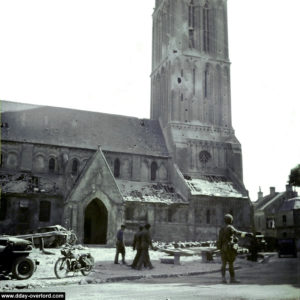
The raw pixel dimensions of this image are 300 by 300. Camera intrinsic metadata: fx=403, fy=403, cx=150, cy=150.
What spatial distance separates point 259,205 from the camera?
247 ft

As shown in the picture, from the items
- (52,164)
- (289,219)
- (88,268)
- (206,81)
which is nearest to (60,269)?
(88,268)

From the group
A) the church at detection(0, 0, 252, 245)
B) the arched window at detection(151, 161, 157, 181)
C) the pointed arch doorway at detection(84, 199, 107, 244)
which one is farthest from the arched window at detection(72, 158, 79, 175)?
the arched window at detection(151, 161, 157, 181)

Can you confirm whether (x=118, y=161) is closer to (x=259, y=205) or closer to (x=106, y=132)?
(x=106, y=132)

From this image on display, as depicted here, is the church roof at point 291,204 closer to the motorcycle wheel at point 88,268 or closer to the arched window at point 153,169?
the arched window at point 153,169

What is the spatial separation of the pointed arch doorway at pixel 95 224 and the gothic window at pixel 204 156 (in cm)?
1467

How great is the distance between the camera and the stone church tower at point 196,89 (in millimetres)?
48875

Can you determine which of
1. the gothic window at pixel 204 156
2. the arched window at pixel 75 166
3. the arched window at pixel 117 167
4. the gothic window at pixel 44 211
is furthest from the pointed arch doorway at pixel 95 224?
the gothic window at pixel 204 156

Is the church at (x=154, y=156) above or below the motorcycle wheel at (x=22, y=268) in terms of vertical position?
above

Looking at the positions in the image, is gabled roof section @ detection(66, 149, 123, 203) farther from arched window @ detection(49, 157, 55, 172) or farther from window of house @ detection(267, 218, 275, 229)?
window of house @ detection(267, 218, 275, 229)

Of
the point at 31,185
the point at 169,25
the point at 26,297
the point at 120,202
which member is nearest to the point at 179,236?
the point at 120,202

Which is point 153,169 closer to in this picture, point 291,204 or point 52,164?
point 52,164

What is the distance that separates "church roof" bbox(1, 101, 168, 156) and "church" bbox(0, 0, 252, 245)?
0.12 metres

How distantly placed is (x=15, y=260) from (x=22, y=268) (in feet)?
1.23

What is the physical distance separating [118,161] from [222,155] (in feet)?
43.0
